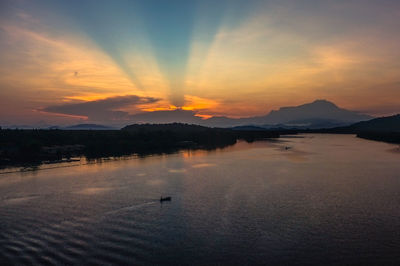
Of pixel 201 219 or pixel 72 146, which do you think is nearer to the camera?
pixel 201 219

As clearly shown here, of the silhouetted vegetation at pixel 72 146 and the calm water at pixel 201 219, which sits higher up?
the silhouetted vegetation at pixel 72 146

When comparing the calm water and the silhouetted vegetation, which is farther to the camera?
the silhouetted vegetation

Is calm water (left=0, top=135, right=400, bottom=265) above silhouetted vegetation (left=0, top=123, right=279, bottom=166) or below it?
below

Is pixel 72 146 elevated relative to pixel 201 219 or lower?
elevated

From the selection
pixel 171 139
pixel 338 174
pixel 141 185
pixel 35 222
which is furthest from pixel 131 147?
pixel 35 222

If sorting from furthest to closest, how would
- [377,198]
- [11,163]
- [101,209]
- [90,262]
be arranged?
[11,163], [377,198], [101,209], [90,262]

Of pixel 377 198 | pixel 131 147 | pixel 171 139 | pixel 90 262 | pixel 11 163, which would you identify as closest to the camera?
pixel 90 262

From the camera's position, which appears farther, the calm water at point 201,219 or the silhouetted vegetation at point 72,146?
the silhouetted vegetation at point 72,146

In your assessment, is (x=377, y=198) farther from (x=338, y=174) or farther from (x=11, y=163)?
(x=11, y=163)
